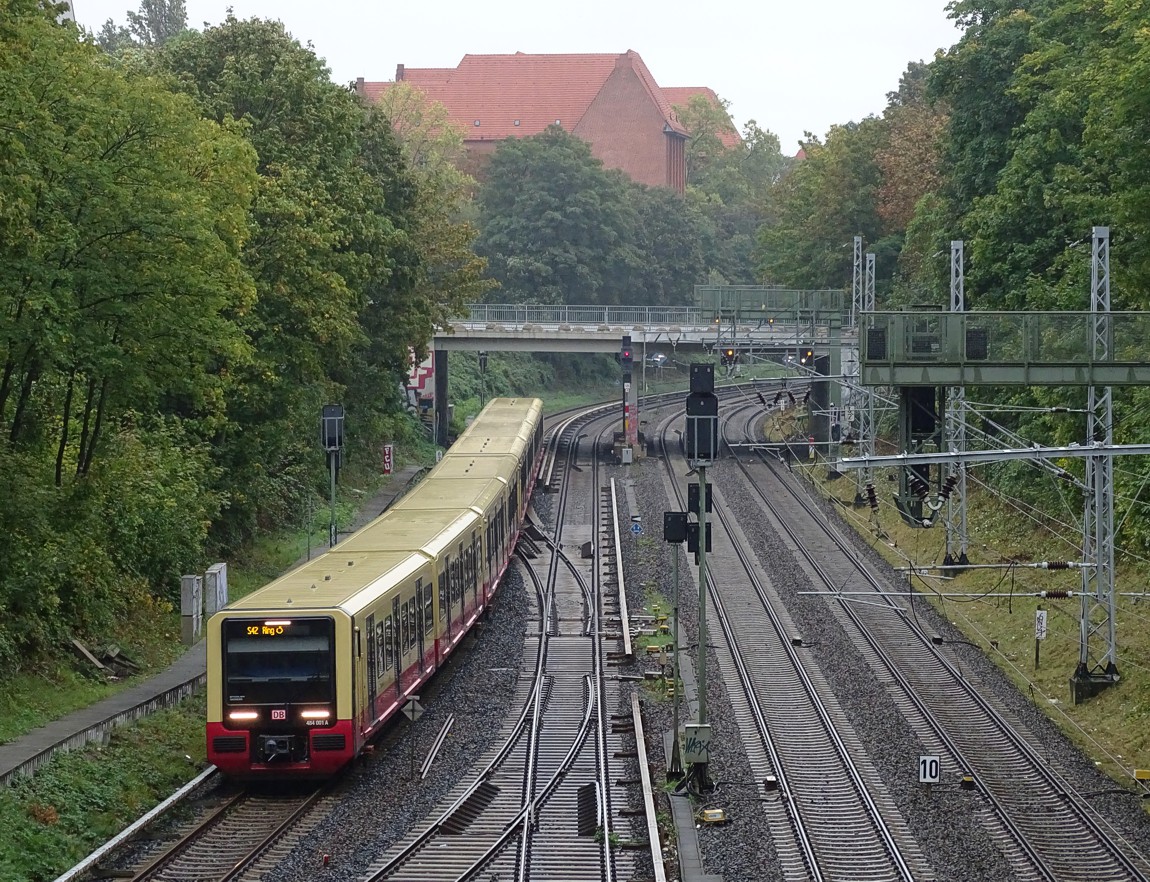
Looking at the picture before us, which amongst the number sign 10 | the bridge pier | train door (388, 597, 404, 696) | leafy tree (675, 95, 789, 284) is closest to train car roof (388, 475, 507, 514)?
train door (388, 597, 404, 696)

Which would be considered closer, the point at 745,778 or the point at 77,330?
the point at 745,778

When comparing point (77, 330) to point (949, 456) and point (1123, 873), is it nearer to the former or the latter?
point (949, 456)

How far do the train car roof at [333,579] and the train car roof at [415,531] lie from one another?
20.8 inches

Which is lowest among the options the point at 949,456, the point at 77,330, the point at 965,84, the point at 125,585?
the point at 125,585

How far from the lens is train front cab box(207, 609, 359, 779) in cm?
1934

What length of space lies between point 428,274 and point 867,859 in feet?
135

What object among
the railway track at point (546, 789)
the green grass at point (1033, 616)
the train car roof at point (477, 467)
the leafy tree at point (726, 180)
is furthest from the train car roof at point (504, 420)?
the leafy tree at point (726, 180)

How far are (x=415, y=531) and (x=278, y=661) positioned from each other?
7.60 meters

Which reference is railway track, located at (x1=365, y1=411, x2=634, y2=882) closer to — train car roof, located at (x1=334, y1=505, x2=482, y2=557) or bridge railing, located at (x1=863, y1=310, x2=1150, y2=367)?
train car roof, located at (x1=334, y1=505, x2=482, y2=557)

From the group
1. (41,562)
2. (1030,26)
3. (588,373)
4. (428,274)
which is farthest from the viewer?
(588,373)

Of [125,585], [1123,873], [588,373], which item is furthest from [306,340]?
[588,373]

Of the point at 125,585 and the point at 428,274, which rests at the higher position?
the point at 428,274

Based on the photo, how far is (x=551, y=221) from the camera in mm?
85750

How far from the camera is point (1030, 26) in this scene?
147ft
